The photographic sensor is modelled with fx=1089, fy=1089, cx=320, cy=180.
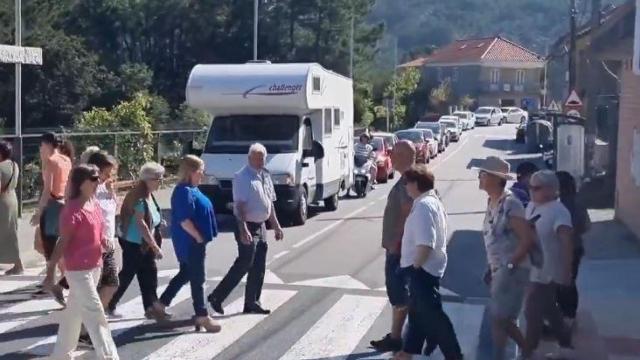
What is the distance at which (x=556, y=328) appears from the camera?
9.48 m

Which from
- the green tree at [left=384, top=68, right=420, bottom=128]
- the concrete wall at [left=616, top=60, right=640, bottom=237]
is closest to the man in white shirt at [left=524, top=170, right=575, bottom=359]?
the concrete wall at [left=616, top=60, right=640, bottom=237]

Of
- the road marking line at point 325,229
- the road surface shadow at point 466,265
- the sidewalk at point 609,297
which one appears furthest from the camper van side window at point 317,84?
the sidewalk at point 609,297

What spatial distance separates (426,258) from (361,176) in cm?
2044

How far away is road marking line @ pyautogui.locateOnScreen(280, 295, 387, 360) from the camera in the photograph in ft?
31.4

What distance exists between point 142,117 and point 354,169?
6655 mm

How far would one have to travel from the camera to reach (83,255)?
838 cm

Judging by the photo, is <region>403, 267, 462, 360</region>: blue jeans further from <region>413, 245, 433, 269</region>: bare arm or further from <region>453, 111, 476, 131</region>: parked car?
<region>453, 111, 476, 131</region>: parked car

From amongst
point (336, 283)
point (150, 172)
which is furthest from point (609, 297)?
point (150, 172)

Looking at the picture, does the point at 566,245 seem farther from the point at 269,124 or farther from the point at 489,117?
the point at 489,117

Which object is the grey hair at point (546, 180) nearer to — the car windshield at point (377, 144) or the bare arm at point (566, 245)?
the bare arm at point (566, 245)

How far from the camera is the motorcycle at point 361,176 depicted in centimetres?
2848

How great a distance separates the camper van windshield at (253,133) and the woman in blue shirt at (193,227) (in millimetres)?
10359

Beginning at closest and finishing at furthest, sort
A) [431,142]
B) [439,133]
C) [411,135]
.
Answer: [411,135]
[431,142]
[439,133]

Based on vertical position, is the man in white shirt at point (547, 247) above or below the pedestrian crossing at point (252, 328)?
above
